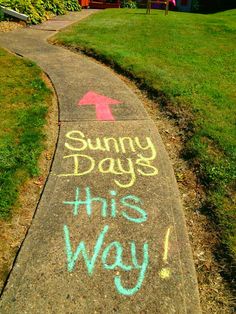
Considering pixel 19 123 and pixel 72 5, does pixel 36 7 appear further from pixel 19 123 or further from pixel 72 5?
pixel 19 123

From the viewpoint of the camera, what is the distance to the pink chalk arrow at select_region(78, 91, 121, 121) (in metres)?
7.47

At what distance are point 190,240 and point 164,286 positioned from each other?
881 mm

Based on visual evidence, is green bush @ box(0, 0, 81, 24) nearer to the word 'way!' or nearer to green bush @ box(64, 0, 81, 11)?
green bush @ box(64, 0, 81, 11)

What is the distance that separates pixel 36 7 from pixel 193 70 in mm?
9682

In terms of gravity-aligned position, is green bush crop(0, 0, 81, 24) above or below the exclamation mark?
above

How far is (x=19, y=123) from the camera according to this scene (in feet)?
23.0

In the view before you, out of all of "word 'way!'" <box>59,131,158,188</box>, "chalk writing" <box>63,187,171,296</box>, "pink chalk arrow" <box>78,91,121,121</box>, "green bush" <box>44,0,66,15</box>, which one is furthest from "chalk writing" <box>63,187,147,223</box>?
"green bush" <box>44,0,66,15</box>

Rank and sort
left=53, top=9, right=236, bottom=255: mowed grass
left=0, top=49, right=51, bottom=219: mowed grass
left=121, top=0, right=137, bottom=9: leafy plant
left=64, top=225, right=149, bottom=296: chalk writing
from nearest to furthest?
left=64, top=225, right=149, bottom=296: chalk writing < left=0, top=49, right=51, bottom=219: mowed grass < left=53, top=9, right=236, bottom=255: mowed grass < left=121, top=0, right=137, bottom=9: leafy plant

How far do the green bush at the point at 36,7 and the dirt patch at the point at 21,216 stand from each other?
36.1 feet

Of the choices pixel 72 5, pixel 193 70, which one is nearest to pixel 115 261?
pixel 193 70

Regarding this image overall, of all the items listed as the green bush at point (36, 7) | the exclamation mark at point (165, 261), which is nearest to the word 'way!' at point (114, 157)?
the exclamation mark at point (165, 261)

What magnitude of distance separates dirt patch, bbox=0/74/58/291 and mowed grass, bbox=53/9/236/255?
7.72ft

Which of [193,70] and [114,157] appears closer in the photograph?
[114,157]

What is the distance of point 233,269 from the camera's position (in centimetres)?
424
